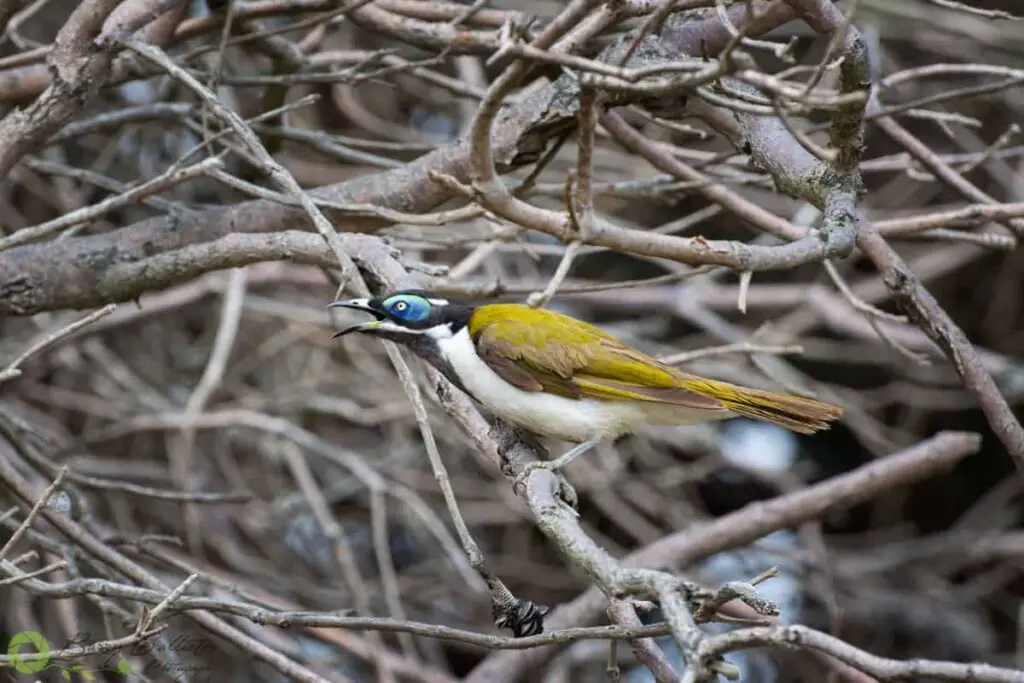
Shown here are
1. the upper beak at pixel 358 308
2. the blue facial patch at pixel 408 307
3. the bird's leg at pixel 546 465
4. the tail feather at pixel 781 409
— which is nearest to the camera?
the bird's leg at pixel 546 465

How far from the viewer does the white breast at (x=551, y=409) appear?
3070 millimetres

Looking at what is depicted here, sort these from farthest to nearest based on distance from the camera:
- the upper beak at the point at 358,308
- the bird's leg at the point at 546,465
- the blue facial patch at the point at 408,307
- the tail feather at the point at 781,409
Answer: the tail feather at the point at 781,409, the blue facial patch at the point at 408,307, the upper beak at the point at 358,308, the bird's leg at the point at 546,465

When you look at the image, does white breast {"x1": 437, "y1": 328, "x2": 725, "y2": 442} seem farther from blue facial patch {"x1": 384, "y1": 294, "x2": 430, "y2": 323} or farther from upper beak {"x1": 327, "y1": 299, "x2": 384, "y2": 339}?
upper beak {"x1": 327, "y1": 299, "x2": 384, "y2": 339}

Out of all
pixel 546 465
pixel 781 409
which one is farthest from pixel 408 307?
pixel 781 409

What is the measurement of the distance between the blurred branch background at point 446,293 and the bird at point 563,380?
0.41 ft

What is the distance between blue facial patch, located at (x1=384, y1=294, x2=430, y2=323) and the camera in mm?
2932

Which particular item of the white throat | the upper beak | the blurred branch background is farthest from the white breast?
the upper beak

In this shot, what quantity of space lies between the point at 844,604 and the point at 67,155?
14.2 feet

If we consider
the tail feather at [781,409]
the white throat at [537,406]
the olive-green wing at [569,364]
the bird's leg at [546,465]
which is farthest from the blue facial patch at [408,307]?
the tail feather at [781,409]

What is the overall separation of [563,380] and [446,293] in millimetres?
740

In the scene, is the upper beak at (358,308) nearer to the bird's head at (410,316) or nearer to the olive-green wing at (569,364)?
the bird's head at (410,316)

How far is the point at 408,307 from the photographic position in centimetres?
299

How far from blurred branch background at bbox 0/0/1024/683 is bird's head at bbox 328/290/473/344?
0.28 feet

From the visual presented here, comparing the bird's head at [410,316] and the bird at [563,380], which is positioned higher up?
the bird's head at [410,316]
